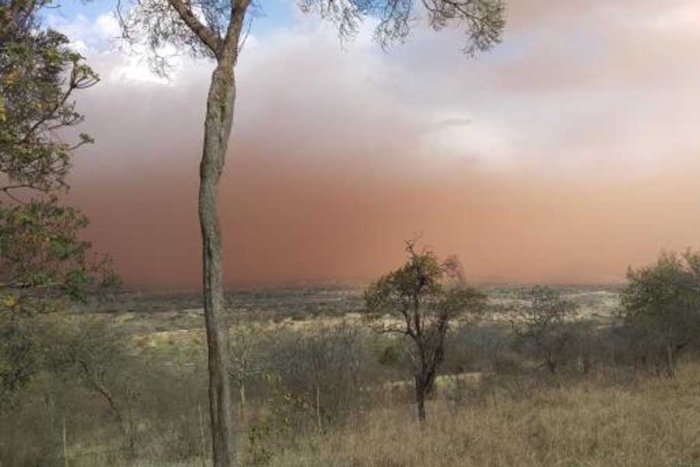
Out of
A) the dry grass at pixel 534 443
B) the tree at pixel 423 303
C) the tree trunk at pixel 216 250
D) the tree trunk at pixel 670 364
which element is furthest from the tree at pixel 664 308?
the tree trunk at pixel 216 250

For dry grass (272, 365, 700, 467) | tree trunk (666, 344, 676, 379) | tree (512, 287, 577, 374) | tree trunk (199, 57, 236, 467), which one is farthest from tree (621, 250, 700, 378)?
tree trunk (199, 57, 236, 467)

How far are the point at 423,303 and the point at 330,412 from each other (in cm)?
479

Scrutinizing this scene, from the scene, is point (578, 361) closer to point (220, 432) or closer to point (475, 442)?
point (475, 442)

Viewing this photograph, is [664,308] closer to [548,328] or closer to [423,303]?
[548,328]

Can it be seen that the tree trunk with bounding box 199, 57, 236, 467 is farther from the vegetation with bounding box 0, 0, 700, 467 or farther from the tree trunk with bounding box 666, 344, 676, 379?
the tree trunk with bounding box 666, 344, 676, 379

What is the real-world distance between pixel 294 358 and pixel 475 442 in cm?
1399

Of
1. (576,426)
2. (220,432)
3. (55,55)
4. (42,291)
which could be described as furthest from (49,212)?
(576,426)

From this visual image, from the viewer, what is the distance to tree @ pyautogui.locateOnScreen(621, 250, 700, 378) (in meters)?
38.5

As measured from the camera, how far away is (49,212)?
9086 mm

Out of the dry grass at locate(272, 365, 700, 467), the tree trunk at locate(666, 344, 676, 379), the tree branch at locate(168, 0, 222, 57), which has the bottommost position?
the tree trunk at locate(666, 344, 676, 379)

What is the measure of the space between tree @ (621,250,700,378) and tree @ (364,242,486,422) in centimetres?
1616

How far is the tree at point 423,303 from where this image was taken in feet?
75.8

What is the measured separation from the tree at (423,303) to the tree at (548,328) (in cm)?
2263

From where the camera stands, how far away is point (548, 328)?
47.6m
